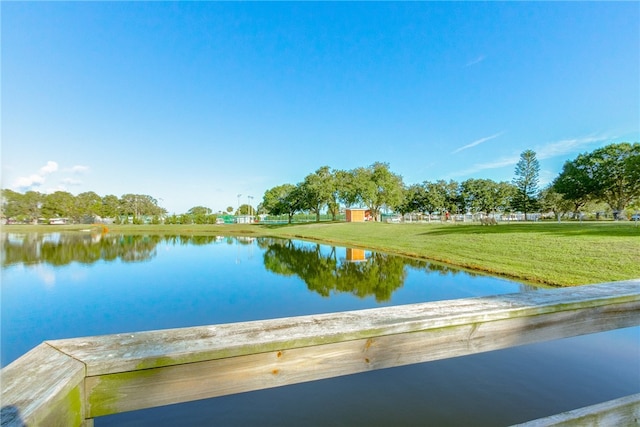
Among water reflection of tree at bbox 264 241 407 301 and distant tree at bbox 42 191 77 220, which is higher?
distant tree at bbox 42 191 77 220

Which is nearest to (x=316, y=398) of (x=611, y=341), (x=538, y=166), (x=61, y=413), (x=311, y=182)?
(x=61, y=413)

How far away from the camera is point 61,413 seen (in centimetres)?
68

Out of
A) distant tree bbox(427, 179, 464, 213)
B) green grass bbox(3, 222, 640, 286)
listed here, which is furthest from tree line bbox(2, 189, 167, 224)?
distant tree bbox(427, 179, 464, 213)

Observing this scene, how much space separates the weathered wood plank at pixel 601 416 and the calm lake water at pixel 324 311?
160cm

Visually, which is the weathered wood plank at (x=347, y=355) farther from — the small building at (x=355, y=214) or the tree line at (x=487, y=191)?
the small building at (x=355, y=214)

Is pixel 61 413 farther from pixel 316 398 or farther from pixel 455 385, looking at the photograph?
pixel 455 385

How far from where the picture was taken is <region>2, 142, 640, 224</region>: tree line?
3372cm

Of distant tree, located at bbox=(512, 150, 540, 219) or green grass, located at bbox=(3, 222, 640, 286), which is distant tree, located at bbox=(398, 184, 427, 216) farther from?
green grass, located at bbox=(3, 222, 640, 286)

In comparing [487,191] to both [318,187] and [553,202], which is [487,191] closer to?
[553,202]

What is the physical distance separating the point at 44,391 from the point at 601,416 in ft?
5.89

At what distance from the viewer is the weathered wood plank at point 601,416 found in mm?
1087

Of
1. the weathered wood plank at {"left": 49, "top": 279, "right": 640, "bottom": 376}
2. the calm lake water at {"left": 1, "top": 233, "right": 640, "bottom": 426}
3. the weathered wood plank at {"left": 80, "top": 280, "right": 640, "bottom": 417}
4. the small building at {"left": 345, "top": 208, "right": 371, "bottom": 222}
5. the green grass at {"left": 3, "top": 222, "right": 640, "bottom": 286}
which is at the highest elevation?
the small building at {"left": 345, "top": 208, "right": 371, "bottom": 222}

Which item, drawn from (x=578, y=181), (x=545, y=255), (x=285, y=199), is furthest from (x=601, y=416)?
(x=285, y=199)

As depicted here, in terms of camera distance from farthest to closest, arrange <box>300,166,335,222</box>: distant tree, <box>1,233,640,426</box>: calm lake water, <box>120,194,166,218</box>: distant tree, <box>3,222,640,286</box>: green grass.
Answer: <box>120,194,166,218</box>: distant tree, <box>300,166,335,222</box>: distant tree, <box>3,222,640,286</box>: green grass, <box>1,233,640,426</box>: calm lake water
